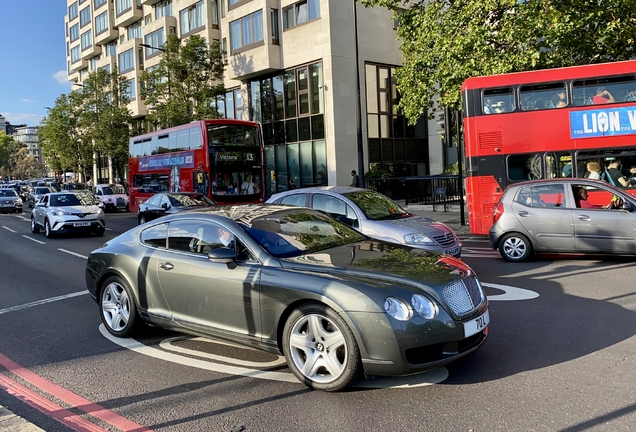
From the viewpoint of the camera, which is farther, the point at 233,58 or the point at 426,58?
the point at 233,58

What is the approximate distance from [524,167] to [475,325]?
30.4 feet

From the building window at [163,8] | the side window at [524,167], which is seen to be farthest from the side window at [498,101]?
the building window at [163,8]

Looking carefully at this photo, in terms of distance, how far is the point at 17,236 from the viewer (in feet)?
60.4

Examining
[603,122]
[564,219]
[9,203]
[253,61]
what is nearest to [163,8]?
[253,61]

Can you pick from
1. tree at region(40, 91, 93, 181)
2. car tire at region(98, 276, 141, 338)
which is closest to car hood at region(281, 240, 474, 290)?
car tire at region(98, 276, 141, 338)

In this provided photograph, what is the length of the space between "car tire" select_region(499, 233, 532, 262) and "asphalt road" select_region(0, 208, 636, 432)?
9.54 feet

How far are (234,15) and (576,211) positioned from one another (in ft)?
88.1

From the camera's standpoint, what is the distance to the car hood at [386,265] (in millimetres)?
4254

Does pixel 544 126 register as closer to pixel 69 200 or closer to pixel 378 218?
pixel 378 218

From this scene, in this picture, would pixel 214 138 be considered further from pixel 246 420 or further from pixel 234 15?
pixel 246 420

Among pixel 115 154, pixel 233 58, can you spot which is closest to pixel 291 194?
pixel 233 58

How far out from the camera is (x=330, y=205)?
9773mm

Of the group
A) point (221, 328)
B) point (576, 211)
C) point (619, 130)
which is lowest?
point (221, 328)

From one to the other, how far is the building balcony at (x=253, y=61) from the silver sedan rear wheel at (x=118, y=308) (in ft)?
83.1
